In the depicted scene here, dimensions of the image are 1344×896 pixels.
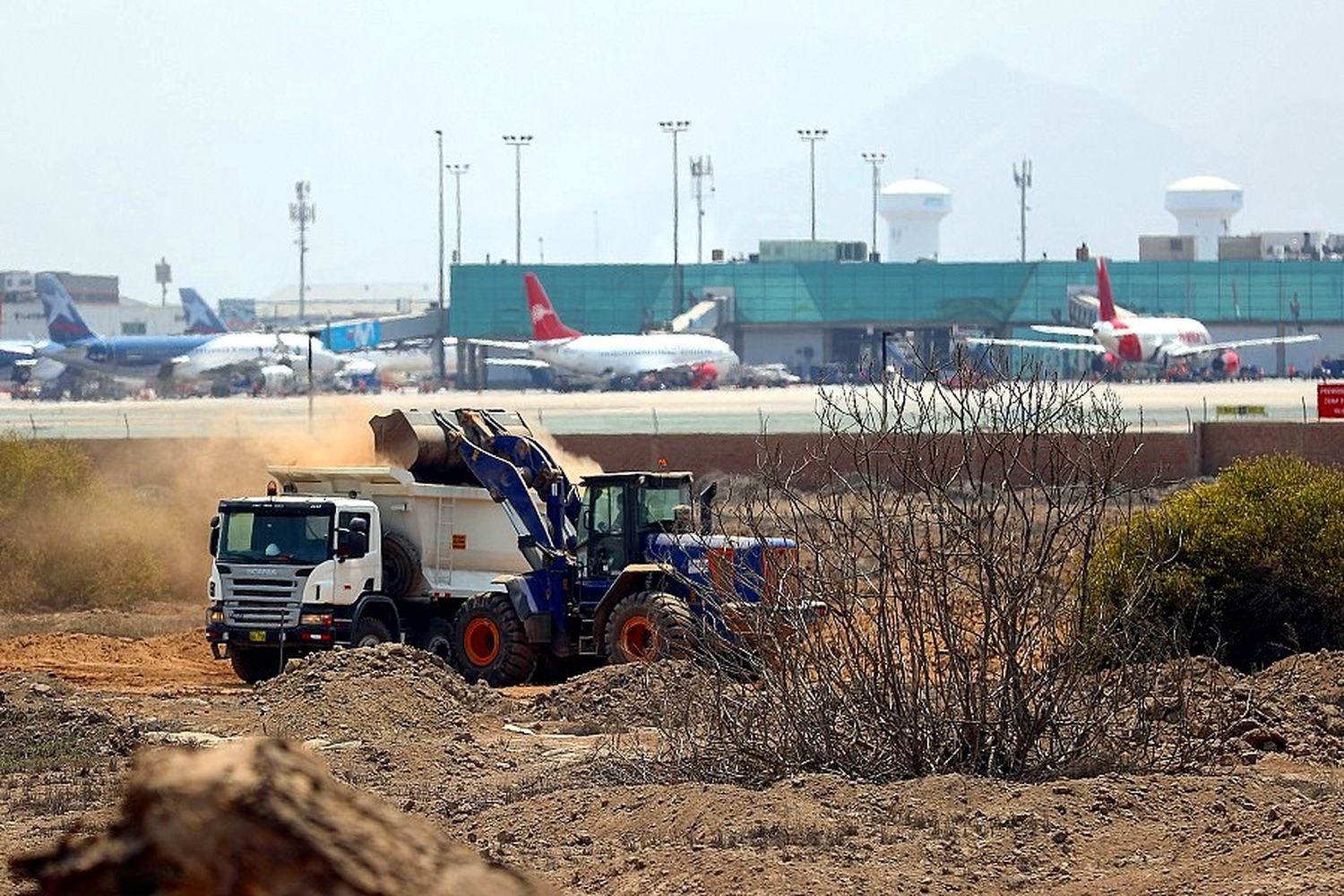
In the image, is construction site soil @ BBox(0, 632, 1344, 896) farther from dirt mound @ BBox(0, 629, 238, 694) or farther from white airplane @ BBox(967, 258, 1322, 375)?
white airplane @ BBox(967, 258, 1322, 375)

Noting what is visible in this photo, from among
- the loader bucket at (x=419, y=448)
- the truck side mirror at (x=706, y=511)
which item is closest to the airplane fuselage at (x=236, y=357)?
the loader bucket at (x=419, y=448)

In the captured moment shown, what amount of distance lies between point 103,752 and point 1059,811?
971 centimetres

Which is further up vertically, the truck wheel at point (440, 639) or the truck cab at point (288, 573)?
the truck cab at point (288, 573)

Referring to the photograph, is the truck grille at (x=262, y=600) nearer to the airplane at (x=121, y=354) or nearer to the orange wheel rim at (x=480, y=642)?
the orange wheel rim at (x=480, y=642)

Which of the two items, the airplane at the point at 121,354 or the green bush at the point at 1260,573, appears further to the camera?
the airplane at the point at 121,354

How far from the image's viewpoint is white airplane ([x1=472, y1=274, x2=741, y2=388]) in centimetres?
12194

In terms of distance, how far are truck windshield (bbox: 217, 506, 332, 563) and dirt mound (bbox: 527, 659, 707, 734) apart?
381cm

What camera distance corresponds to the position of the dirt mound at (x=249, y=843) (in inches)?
171

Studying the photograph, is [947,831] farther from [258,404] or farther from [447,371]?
[447,371]

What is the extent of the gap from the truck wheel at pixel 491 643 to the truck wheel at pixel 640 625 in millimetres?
1354

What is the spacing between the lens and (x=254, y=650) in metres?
26.9

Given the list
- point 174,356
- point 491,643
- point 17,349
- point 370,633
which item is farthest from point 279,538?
point 17,349

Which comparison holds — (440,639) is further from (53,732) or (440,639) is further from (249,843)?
(249,843)

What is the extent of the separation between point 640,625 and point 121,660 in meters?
9.31
